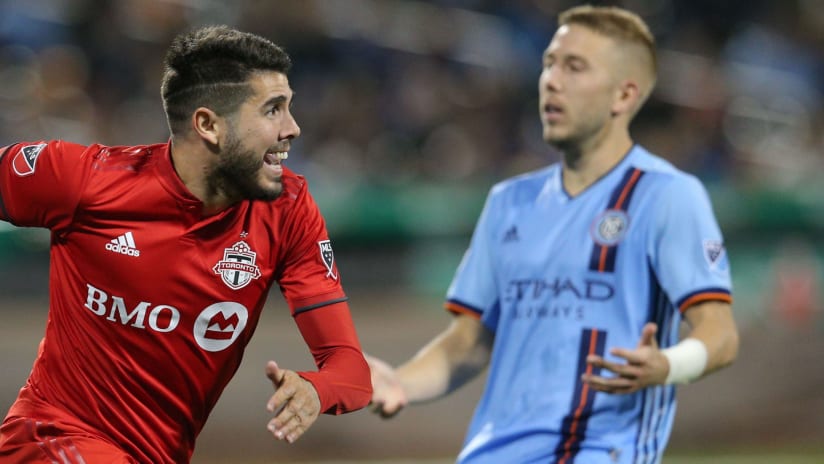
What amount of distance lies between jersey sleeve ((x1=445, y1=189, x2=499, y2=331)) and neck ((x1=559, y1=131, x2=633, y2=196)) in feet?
1.16

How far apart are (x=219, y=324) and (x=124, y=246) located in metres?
0.39

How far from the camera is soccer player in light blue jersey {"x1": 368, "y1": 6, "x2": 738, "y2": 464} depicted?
4543mm

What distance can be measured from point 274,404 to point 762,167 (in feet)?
35.5

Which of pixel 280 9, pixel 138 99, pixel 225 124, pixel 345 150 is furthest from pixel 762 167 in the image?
pixel 225 124

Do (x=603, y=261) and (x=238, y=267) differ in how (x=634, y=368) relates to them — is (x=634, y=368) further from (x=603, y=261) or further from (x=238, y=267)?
(x=238, y=267)

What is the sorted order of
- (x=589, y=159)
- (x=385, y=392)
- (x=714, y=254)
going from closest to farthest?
(x=714, y=254) < (x=385, y=392) < (x=589, y=159)

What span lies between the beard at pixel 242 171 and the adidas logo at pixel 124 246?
13.8 inches

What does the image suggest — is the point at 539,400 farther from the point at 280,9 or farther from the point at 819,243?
the point at 280,9

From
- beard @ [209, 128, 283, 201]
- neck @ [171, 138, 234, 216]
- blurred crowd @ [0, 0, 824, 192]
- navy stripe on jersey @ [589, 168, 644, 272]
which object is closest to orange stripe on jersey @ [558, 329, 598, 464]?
navy stripe on jersey @ [589, 168, 644, 272]

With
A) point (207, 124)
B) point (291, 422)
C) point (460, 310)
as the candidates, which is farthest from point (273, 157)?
point (460, 310)

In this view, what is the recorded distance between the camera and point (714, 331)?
4.52 meters

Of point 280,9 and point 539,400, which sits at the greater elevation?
point 280,9

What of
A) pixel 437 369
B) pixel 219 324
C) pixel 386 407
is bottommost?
pixel 386 407

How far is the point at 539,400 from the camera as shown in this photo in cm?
464
